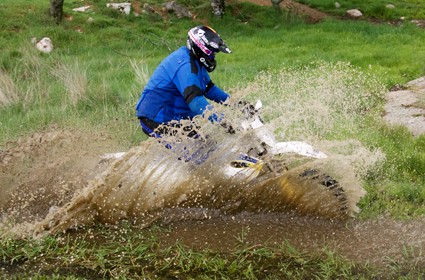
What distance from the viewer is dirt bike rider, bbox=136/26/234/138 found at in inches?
227

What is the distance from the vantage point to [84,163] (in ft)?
23.5

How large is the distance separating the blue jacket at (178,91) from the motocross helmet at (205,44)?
9 cm

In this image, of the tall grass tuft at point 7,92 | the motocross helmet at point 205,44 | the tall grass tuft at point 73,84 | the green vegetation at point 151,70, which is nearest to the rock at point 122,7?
the green vegetation at point 151,70

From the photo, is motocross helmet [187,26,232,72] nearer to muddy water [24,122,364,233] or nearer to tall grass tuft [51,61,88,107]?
muddy water [24,122,364,233]

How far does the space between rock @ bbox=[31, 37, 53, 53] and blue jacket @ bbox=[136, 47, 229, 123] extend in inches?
356

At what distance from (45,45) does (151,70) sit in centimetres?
433

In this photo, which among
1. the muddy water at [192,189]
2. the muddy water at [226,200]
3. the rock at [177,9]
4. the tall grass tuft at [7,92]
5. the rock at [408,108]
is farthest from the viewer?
the rock at [177,9]

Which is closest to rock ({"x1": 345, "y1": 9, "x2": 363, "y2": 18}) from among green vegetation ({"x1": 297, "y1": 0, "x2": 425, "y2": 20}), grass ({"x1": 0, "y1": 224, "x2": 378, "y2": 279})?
green vegetation ({"x1": 297, "y1": 0, "x2": 425, "y2": 20})

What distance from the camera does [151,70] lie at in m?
11.8

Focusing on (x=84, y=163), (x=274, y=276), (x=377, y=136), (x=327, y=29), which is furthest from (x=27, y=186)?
(x=327, y=29)

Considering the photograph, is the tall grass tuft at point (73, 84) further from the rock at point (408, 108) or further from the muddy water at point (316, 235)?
the rock at point (408, 108)

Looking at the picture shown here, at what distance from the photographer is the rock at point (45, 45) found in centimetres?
1455

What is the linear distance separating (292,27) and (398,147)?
33.3 feet

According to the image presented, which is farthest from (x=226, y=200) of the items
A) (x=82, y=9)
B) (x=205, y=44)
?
(x=82, y=9)
